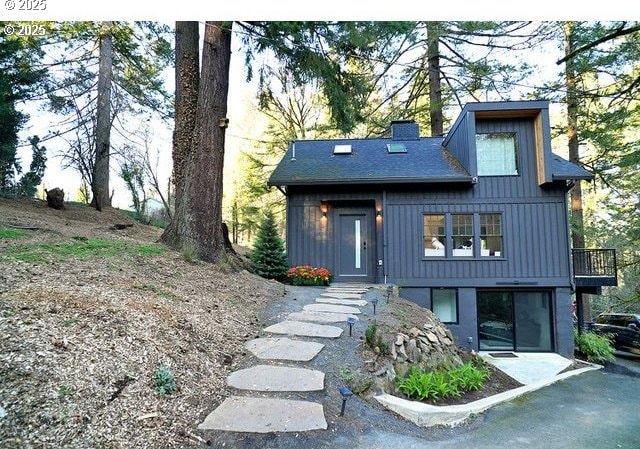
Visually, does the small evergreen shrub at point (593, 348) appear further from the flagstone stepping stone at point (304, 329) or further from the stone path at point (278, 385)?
the flagstone stepping stone at point (304, 329)

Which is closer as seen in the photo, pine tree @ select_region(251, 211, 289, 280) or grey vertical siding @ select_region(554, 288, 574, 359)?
pine tree @ select_region(251, 211, 289, 280)

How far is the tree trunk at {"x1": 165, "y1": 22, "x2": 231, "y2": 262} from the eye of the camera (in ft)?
21.2

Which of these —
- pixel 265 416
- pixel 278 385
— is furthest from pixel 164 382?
pixel 278 385

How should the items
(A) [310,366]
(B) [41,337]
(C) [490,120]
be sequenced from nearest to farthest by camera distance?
(B) [41,337]
(A) [310,366]
(C) [490,120]

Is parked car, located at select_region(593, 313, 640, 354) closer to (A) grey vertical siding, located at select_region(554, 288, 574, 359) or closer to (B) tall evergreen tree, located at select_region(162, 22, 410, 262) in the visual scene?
(A) grey vertical siding, located at select_region(554, 288, 574, 359)

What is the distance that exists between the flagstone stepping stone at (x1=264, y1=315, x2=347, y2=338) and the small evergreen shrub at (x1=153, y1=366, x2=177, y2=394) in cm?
170

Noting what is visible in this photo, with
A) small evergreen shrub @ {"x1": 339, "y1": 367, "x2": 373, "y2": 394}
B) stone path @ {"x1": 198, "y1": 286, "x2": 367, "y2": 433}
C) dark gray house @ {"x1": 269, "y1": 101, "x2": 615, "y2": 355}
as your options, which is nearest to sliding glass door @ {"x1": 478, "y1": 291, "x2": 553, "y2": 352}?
dark gray house @ {"x1": 269, "y1": 101, "x2": 615, "y2": 355}

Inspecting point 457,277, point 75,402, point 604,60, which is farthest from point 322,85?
point 604,60

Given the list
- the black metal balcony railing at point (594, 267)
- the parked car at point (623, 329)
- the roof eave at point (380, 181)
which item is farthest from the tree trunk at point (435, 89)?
the parked car at point (623, 329)

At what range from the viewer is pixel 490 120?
912cm

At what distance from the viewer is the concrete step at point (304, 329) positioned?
4.10 meters

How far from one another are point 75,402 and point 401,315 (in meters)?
4.43
